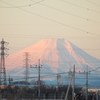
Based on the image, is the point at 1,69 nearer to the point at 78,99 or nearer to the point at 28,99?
the point at 28,99

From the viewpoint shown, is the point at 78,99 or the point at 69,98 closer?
the point at 78,99

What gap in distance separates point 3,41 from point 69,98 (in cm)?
2313

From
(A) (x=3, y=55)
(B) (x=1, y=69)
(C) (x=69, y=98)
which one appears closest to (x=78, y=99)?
(C) (x=69, y=98)

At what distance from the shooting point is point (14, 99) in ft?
186

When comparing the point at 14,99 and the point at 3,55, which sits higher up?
the point at 3,55

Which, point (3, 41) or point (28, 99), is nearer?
point (28, 99)

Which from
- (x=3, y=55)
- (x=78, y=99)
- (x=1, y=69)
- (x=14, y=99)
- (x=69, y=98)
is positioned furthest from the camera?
(x=1, y=69)

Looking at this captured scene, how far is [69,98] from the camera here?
6544cm

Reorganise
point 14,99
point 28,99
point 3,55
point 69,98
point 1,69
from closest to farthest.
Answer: point 14,99
point 28,99
point 69,98
point 3,55
point 1,69

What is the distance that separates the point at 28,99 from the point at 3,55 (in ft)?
77.5

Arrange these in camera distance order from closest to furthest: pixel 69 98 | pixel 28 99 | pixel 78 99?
pixel 78 99, pixel 28 99, pixel 69 98

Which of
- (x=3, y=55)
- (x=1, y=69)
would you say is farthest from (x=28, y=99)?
(x=1, y=69)

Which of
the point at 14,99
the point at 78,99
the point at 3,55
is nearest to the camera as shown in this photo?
the point at 78,99

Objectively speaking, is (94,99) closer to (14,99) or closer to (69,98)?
(69,98)
